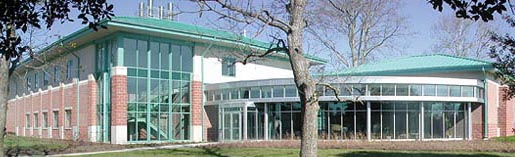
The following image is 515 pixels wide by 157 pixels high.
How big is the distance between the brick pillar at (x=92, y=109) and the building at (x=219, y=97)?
0.05m

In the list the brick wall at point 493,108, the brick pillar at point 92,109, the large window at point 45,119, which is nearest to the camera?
the brick pillar at point 92,109

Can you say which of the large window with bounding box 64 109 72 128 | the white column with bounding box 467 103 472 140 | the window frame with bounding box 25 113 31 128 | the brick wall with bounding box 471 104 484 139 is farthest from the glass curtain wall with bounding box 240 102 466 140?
the window frame with bounding box 25 113 31 128

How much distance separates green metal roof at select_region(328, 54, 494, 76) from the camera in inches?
1273

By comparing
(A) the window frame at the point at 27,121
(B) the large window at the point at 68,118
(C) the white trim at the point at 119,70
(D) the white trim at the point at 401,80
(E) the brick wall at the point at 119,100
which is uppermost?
(C) the white trim at the point at 119,70

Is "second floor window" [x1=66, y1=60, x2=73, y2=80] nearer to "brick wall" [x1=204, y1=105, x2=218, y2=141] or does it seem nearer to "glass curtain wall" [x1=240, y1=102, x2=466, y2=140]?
"brick wall" [x1=204, y1=105, x2=218, y2=141]

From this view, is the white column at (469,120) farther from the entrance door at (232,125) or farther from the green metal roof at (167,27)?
the entrance door at (232,125)

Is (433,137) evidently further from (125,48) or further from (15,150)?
(15,150)

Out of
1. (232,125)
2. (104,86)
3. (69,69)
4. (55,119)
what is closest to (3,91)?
(104,86)

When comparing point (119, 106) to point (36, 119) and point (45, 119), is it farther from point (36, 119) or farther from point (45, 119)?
point (36, 119)

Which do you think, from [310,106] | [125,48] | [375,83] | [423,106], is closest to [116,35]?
[125,48]

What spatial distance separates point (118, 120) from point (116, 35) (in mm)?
Answer: 4053

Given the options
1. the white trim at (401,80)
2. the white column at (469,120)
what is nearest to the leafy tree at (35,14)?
the white trim at (401,80)

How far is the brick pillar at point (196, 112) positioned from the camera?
33.2 m

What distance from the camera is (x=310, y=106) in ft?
47.7
